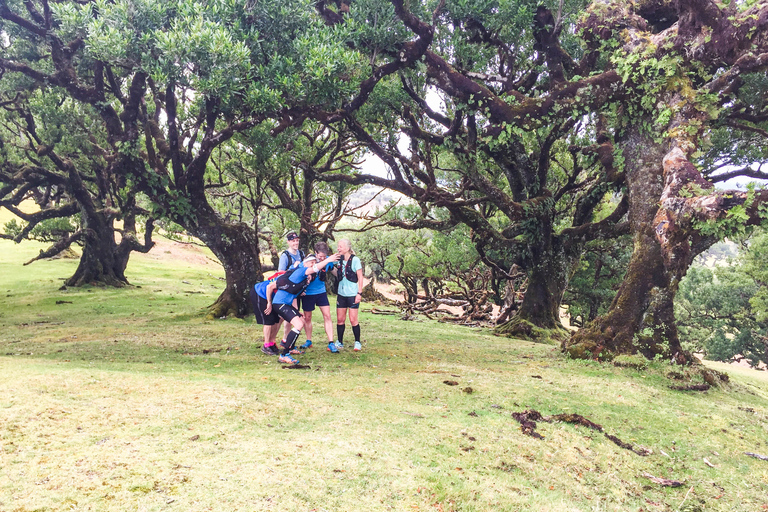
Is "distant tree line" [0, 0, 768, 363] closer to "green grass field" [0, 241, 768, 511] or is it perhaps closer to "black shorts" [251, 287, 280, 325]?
"green grass field" [0, 241, 768, 511]

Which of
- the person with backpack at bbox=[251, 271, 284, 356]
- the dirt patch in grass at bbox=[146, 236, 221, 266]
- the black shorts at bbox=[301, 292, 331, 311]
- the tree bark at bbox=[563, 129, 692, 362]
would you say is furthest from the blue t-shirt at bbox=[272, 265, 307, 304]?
the dirt patch in grass at bbox=[146, 236, 221, 266]

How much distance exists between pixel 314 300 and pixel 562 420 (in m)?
5.08

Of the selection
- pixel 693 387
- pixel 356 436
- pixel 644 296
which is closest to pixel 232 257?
pixel 356 436

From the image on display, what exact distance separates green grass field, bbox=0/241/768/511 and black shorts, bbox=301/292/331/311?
1036 millimetres

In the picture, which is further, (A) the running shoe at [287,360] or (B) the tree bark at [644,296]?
(B) the tree bark at [644,296]

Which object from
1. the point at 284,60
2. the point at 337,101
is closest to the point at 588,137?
the point at 337,101

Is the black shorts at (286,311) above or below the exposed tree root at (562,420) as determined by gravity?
above

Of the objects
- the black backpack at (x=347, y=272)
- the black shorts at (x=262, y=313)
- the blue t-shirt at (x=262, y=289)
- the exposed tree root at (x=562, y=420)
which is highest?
the black backpack at (x=347, y=272)

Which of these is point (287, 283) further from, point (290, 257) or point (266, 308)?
point (266, 308)

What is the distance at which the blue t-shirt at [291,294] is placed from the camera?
7555 millimetres

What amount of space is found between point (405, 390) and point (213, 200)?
63.4 feet

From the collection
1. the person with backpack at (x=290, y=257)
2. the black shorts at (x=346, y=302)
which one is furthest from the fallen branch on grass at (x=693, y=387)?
the person with backpack at (x=290, y=257)

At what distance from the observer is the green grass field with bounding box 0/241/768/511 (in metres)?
3.16

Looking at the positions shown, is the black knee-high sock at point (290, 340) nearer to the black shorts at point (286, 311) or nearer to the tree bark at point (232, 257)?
the black shorts at point (286, 311)
